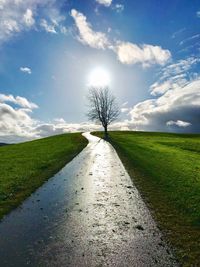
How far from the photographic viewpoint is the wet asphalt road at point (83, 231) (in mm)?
7352

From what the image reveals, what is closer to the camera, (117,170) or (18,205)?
(18,205)

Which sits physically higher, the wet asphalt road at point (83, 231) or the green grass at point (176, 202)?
the wet asphalt road at point (83, 231)

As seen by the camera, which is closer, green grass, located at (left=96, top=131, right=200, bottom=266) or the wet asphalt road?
the wet asphalt road

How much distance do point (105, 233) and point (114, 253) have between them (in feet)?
4.79

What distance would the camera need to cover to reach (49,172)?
21.6 m

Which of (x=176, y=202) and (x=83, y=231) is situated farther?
(x=176, y=202)

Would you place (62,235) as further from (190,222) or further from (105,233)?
(190,222)

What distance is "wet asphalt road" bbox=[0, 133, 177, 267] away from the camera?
24.1 feet

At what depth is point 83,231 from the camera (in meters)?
9.23

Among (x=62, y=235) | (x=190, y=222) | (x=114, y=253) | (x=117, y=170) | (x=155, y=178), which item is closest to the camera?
(x=114, y=253)

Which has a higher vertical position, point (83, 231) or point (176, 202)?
point (83, 231)

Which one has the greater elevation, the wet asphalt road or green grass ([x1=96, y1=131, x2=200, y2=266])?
the wet asphalt road

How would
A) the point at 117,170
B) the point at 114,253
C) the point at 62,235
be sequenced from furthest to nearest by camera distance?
the point at 117,170 → the point at 62,235 → the point at 114,253

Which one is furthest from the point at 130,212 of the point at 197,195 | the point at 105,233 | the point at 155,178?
the point at 155,178
